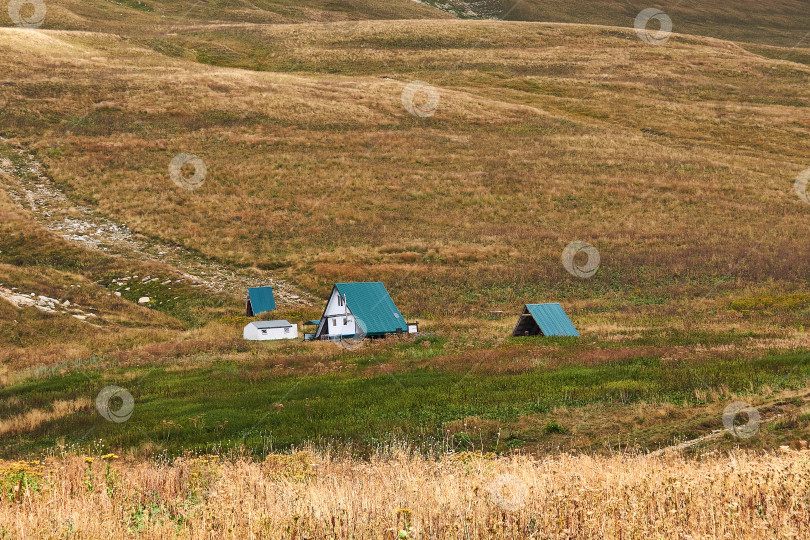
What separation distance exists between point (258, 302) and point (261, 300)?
293 millimetres

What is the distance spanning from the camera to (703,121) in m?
109

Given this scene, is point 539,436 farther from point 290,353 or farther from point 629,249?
point 629,249

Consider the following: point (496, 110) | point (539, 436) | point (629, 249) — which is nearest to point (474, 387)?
point (539, 436)

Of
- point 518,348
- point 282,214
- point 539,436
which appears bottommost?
point 539,436

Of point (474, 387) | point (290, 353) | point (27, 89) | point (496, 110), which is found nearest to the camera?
point (474, 387)

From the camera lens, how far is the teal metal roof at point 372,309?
125 feet

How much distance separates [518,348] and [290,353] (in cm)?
1059

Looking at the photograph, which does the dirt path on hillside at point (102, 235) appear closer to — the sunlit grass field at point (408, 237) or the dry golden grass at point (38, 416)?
the sunlit grass field at point (408, 237)

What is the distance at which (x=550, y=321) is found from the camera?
34.8m

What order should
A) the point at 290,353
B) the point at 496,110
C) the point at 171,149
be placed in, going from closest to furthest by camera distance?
the point at 290,353, the point at 171,149, the point at 496,110

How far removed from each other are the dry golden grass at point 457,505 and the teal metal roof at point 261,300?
3525 centimetres

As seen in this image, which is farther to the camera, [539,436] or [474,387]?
[474,387]

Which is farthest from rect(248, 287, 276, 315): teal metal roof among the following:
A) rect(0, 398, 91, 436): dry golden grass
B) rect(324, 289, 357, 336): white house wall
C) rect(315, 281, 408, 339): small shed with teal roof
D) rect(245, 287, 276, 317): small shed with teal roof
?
rect(0, 398, 91, 436): dry golden grass

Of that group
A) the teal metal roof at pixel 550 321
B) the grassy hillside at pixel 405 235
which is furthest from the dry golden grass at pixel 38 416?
the teal metal roof at pixel 550 321
